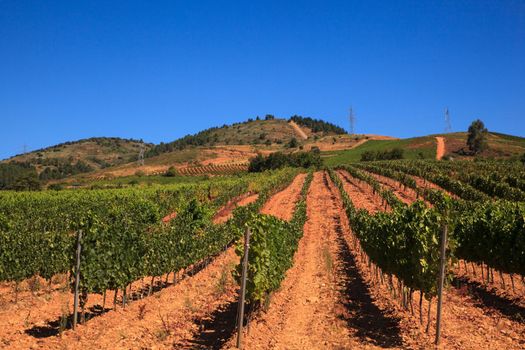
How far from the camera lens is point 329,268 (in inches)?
767

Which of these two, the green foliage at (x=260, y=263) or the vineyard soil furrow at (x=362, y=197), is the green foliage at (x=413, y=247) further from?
the vineyard soil furrow at (x=362, y=197)

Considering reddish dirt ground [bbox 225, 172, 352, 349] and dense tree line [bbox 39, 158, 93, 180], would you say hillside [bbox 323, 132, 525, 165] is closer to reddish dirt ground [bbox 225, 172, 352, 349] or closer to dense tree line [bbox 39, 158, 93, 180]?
reddish dirt ground [bbox 225, 172, 352, 349]

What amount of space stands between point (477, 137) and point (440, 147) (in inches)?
506

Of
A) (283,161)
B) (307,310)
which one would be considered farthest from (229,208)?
(283,161)

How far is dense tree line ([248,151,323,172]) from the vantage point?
4003 inches

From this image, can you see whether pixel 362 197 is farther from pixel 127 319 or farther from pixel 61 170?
pixel 61 170

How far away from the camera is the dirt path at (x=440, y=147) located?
10388 cm

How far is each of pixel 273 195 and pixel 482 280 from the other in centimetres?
3841

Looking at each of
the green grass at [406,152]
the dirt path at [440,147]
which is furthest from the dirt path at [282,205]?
the dirt path at [440,147]

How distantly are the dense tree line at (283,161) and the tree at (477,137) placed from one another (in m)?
34.5

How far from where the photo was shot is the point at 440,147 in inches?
4441

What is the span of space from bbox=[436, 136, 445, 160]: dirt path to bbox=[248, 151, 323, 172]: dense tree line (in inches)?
1064

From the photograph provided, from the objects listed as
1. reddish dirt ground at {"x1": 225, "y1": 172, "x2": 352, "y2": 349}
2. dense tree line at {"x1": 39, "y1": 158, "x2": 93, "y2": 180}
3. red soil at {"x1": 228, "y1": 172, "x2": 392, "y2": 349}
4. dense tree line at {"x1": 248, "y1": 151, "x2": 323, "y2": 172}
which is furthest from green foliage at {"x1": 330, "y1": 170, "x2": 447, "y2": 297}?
dense tree line at {"x1": 39, "y1": 158, "x2": 93, "y2": 180}

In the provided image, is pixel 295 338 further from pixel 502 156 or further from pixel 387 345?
pixel 502 156
